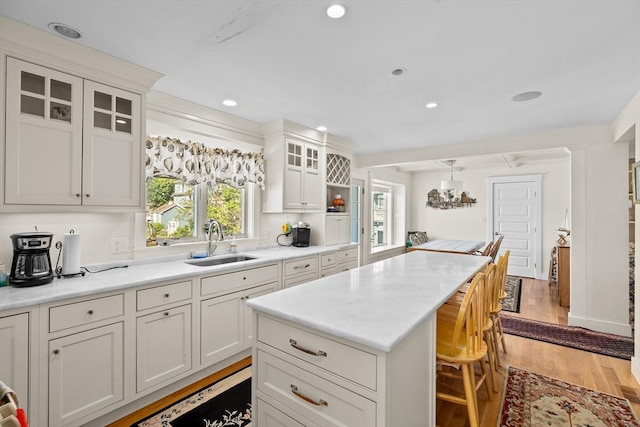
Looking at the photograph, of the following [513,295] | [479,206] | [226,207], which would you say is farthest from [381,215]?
[226,207]

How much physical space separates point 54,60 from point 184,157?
1.11 m

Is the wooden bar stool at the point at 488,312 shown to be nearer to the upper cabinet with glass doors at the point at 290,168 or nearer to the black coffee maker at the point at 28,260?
the upper cabinet with glass doors at the point at 290,168

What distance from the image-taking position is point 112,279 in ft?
6.54

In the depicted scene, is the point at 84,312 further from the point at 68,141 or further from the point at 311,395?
the point at 311,395

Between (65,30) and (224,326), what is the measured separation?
7.29ft

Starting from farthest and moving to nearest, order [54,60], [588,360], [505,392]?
[588,360] < [505,392] < [54,60]

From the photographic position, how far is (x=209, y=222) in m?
3.04

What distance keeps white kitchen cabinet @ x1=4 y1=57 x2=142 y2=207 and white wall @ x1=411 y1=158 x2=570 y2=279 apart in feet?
20.8

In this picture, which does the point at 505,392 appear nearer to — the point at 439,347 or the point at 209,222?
the point at 439,347

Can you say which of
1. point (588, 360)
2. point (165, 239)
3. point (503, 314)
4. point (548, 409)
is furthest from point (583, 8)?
point (503, 314)

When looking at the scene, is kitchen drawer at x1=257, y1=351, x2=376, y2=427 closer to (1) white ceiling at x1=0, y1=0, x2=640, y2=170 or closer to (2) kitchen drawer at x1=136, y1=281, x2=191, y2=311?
(2) kitchen drawer at x1=136, y1=281, x2=191, y2=311

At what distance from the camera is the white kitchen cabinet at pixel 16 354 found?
1.49 m

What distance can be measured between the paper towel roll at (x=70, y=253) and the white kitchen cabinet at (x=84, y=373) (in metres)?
0.51

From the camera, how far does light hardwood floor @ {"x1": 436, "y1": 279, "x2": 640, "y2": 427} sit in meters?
2.01
